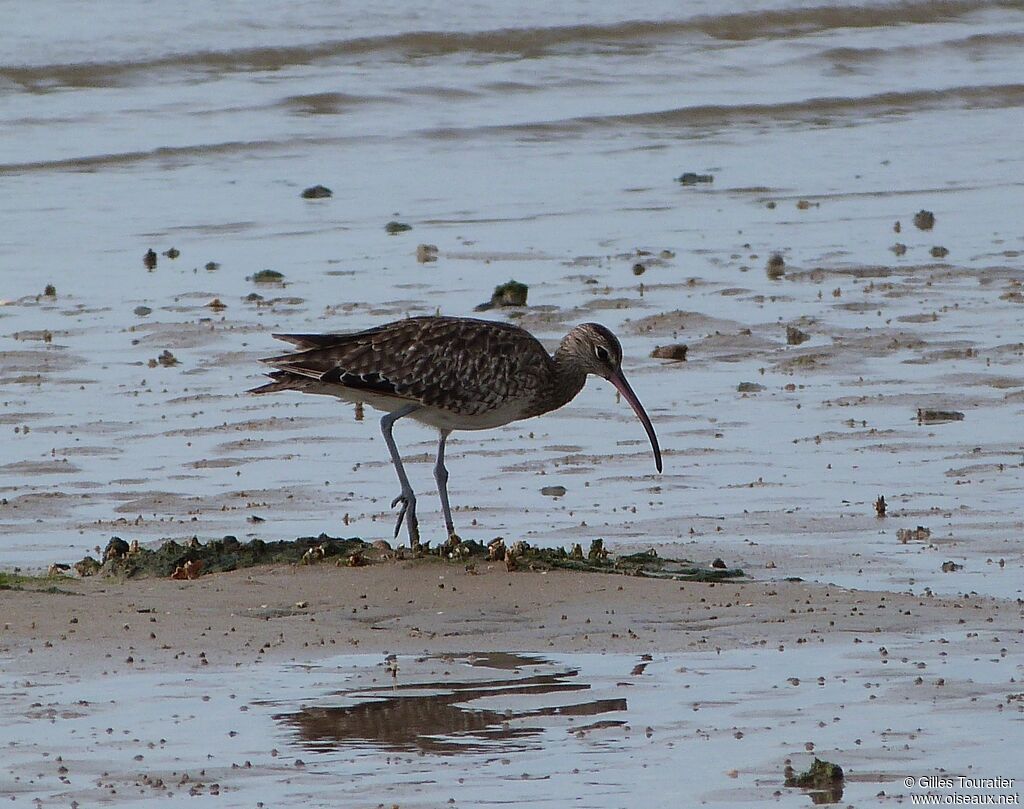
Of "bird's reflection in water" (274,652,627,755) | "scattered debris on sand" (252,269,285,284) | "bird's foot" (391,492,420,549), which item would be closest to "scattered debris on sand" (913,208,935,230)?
"scattered debris on sand" (252,269,285,284)

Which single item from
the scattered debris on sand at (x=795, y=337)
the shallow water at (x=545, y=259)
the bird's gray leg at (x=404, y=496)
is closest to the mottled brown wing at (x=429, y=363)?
the bird's gray leg at (x=404, y=496)

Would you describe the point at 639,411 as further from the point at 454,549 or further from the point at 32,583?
the point at 32,583

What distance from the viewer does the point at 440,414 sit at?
9.45 meters

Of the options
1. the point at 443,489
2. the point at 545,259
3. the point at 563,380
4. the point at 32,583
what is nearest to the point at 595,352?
the point at 563,380

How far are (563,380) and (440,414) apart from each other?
674 mm

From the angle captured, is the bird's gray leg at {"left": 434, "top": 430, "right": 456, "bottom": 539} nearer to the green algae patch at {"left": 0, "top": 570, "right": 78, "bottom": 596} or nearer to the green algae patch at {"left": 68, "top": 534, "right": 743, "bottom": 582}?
the green algae patch at {"left": 68, "top": 534, "right": 743, "bottom": 582}

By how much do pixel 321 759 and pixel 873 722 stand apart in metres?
1.72

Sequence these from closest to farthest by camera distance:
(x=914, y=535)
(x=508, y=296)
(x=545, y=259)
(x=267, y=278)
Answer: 1. (x=914, y=535)
2. (x=508, y=296)
3. (x=267, y=278)
4. (x=545, y=259)

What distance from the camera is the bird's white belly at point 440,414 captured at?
938 cm

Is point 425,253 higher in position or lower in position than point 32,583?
higher

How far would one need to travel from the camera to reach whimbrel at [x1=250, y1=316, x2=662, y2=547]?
926 cm

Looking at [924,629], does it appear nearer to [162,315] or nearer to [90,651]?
[90,651]

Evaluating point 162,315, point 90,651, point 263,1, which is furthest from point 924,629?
point 263,1

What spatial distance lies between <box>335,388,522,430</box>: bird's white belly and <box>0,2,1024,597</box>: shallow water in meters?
0.45
